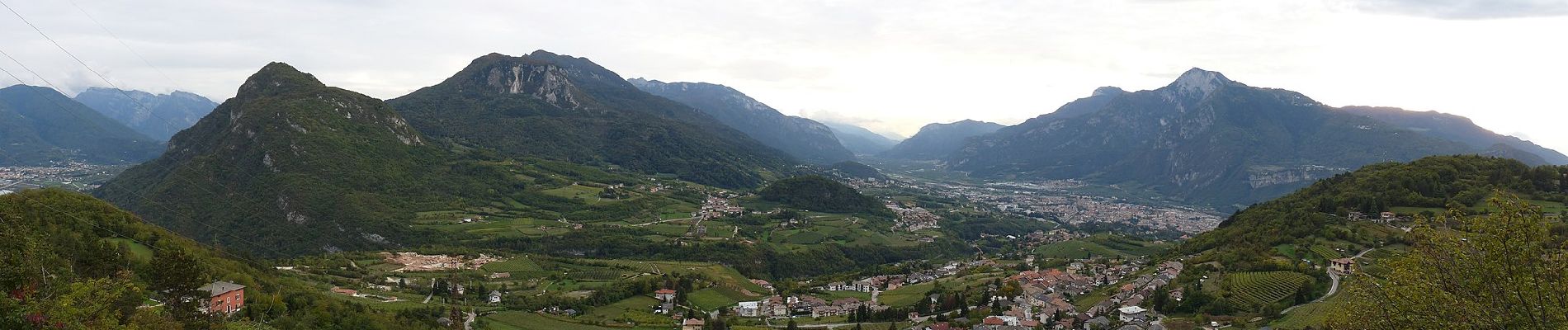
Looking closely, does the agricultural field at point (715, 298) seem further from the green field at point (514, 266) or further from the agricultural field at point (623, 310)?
the green field at point (514, 266)

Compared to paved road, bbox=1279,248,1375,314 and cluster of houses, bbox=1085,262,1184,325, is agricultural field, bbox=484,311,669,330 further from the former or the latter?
Answer: paved road, bbox=1279,248,1375,314

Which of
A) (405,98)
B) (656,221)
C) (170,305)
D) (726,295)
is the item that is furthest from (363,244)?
(405,98)

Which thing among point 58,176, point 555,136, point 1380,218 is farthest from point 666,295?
point 58,176

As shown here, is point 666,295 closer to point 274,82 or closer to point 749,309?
point 749,309

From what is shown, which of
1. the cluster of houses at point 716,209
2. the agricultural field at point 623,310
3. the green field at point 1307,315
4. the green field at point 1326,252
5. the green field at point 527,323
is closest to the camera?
the green field at point 1307,315

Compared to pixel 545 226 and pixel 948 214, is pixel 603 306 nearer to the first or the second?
pixel 545 226

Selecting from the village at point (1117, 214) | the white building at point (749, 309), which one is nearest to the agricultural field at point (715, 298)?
the white building at point (749, 309)
